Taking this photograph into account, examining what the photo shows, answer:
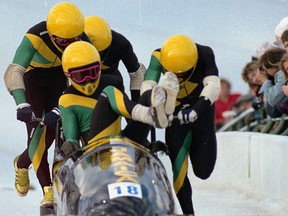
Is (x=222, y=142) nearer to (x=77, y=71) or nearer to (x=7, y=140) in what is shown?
(x=7, y=140)

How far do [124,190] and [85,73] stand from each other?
4.57 feet

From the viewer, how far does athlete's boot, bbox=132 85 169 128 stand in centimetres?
640

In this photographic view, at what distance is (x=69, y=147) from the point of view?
6.76m

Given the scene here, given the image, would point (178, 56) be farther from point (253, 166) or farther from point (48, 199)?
point (253, 166)

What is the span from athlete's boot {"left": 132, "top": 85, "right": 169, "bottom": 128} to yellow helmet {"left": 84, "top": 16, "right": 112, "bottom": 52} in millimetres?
1884

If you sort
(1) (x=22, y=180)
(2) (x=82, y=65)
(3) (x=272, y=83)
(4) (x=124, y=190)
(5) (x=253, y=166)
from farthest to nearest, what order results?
(5) (x=253, y=166)
(3) (x=272, y=83)
(1) (x=22, y=180)
(2) (x=82, y=65)
(4) (x=124, y=190)

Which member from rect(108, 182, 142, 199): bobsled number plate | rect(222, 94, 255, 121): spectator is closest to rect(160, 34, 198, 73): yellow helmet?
rect(108, 182, 142, 199): bobsled number plate

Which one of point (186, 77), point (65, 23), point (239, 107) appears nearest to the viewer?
point (186, 77)

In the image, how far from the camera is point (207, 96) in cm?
750

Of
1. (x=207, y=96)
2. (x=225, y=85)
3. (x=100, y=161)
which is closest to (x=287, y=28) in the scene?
(x=225, y=85)

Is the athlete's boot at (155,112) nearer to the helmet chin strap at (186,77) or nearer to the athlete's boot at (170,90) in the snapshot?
the athlete's boot at (170,90)

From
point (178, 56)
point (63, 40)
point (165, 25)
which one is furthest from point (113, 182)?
point (165, 25)

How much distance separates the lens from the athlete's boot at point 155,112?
21.0 feet

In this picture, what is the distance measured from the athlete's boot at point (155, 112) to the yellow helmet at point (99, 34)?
1.88 meters
